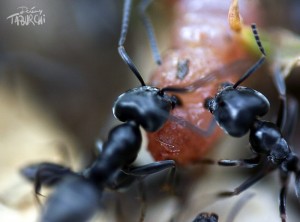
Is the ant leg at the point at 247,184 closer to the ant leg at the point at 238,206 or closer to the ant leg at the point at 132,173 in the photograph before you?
the ant leg at the point at 238,206

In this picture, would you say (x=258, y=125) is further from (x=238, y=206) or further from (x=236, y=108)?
(x=238, y=206)

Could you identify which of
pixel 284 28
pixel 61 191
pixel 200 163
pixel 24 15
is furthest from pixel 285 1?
pixel 61 191

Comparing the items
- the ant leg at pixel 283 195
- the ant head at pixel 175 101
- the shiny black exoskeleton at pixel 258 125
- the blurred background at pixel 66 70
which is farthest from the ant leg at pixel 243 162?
the blurred background at pixel 66 70

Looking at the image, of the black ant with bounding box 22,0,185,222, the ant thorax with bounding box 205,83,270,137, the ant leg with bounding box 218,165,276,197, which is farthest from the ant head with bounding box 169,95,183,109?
the ant leg with bounding box 218,165,276,197

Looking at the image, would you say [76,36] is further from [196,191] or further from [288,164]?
[288,164]

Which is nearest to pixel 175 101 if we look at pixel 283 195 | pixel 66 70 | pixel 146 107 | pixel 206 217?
pixel 146 107

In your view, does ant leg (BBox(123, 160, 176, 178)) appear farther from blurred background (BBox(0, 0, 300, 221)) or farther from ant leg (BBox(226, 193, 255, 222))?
blurred background (BBox(0, 0, 300, 221))
